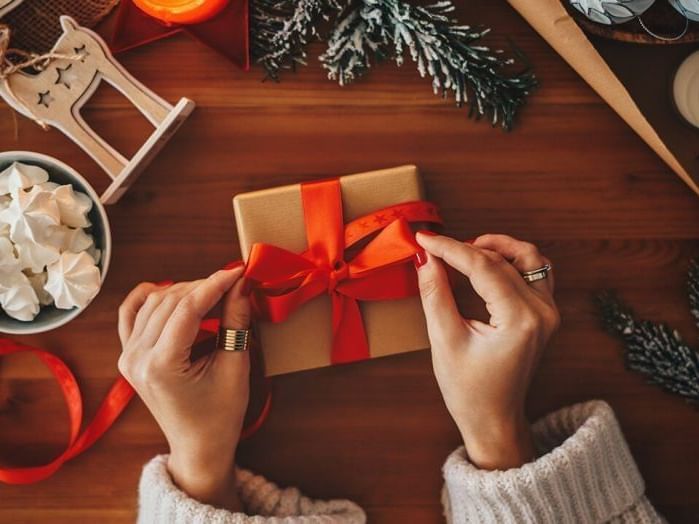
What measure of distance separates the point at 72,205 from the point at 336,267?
0.31 metres

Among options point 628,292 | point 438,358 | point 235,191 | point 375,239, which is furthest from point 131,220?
point 628,292

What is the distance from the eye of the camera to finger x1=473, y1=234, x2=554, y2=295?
0.85 m

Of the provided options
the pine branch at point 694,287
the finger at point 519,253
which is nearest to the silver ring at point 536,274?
the finger at point 519,253

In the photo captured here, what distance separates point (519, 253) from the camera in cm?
85

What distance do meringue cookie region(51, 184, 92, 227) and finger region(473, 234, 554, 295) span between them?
46 cm

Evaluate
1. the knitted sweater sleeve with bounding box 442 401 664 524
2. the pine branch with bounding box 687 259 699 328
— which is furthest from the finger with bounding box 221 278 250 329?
the pine branch with bounding box 687 259 699 328

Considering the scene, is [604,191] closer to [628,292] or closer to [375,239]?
[628,292]

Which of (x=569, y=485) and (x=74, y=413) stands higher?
(x=569, y=485)

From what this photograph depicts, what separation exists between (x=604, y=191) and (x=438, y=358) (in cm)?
33

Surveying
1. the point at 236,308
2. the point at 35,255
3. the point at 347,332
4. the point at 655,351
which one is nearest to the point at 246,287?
the point at 236,308

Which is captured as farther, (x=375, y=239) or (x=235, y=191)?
(x=235, y=191)

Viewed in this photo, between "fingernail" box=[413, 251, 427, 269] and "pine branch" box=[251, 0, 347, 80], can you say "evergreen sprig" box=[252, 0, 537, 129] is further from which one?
"fingernail" box=[413, 251, 427, 269]

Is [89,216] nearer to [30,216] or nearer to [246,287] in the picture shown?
[30,216]

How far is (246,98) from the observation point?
0.94 metres
